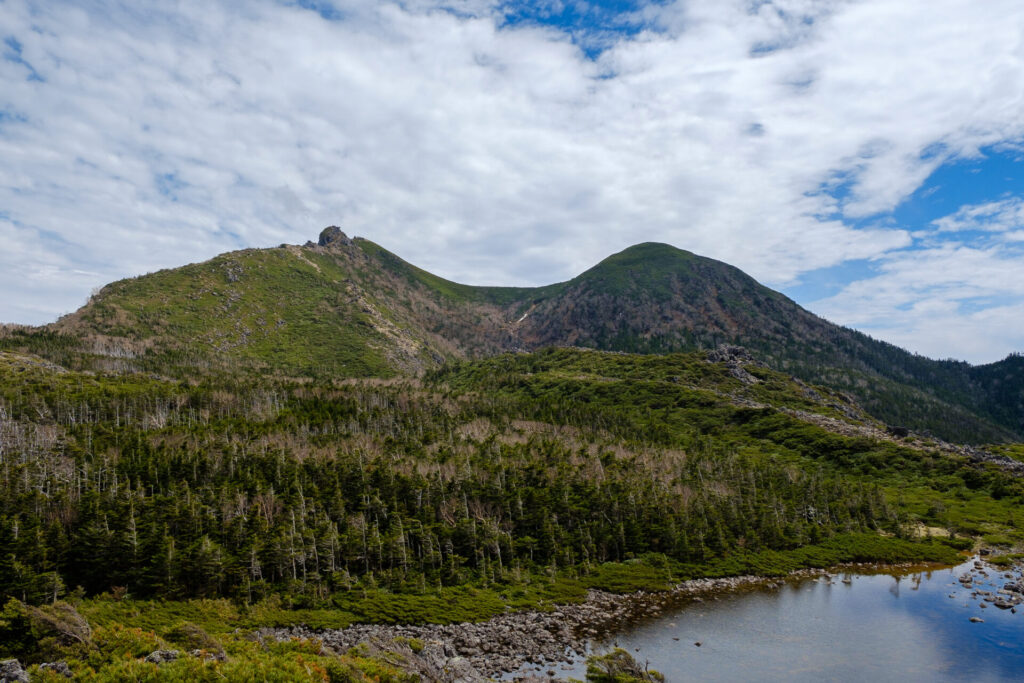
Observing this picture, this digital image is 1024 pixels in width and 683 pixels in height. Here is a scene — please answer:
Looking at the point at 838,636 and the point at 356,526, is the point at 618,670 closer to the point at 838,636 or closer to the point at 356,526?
the point at 838,636

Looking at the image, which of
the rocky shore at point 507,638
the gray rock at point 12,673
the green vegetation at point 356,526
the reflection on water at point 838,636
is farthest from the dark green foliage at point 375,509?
the gray rock at point 12,673

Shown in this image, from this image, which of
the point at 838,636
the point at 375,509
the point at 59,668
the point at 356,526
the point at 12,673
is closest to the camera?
the point at 12,673

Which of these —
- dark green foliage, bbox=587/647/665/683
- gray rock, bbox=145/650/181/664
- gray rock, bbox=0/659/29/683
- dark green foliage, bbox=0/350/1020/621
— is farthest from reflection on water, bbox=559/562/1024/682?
gray rock, bbox=0/659/29/683

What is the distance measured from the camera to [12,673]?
1761 inches

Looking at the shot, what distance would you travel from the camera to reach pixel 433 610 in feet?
296

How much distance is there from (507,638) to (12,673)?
57.6 m

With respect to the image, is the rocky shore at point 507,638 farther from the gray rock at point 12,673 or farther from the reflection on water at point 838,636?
the gray rock at point 12,673

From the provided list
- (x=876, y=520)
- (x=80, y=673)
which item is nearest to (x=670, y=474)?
(x=876, y=520)

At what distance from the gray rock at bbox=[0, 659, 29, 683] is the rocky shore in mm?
31346

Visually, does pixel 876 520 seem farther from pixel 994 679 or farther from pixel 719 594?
pixel 994 679

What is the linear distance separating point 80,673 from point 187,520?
2542 inches

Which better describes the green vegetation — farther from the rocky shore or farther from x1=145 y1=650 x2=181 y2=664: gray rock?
the rocky shore

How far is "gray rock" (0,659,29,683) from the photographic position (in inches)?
1731

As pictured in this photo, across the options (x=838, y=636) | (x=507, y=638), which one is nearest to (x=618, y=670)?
(x=507, y=638)
